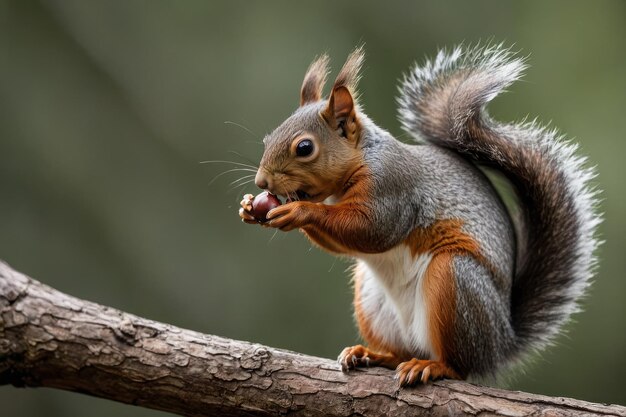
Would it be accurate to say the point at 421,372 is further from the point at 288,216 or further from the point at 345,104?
the point at 345,104

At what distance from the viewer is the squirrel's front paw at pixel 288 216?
7.38 feet

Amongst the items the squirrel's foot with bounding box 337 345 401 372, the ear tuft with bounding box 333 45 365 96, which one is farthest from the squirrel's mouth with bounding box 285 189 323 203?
the squirrel's foot with bounding box 337 345 401 372

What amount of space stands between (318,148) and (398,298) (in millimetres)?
568

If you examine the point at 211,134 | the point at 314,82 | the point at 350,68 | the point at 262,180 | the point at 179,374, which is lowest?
the point at 179,374

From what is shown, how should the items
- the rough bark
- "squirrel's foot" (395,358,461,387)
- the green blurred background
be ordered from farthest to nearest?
1. the green blurred background
2. "squirrel's foot" (395,358,461,387)
3. the rough bark

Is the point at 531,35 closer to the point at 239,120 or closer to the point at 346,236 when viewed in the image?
the point at 239,120

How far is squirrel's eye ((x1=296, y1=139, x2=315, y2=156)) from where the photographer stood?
2391 millimetres

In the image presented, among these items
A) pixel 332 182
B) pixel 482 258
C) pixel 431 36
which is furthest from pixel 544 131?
pixel 431 36

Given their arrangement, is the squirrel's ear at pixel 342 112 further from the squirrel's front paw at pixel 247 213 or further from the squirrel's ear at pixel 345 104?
the squirrel's front paw at pixel 247 213

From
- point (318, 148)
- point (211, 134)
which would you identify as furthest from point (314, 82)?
point (211, 134)

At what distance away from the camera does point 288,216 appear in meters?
2.25

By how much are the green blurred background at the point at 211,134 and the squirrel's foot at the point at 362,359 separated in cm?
202

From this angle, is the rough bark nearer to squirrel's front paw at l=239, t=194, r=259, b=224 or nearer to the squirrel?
the squirrel

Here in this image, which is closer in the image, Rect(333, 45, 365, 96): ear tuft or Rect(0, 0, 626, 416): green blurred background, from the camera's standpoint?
Rect(333, 45, 365, 96): ear tuft
